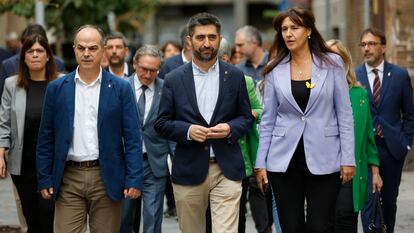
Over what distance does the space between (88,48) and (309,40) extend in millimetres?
1620

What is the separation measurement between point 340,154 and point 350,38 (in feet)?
48.2

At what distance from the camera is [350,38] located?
72.7ft

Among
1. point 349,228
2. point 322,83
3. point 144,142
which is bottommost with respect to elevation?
point 349,228

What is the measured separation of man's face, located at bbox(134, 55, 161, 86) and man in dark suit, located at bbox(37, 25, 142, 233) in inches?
81.4

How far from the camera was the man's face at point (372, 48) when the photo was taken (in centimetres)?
998

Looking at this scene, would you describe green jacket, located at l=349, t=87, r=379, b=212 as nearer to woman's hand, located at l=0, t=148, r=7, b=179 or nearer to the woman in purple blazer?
the woman in purple blazer

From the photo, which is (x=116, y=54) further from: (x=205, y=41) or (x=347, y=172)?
(x=347, y=172)

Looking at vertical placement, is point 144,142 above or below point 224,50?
below

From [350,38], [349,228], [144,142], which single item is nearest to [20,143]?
[144,142]

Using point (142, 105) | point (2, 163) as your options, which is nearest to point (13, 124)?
point (2, 163)

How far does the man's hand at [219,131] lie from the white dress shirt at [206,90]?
18 centimetres

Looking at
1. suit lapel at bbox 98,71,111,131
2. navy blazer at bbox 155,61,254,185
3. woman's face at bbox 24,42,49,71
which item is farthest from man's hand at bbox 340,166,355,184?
woman's face at bbox 24,42,49,71

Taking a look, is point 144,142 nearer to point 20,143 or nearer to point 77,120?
point 20,143

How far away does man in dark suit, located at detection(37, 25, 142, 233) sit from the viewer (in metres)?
7.81
